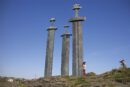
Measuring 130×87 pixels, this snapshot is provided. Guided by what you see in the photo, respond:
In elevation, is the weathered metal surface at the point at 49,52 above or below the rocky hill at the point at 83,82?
above

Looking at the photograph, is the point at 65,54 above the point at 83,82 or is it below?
above

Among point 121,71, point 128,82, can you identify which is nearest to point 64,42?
point 121,71

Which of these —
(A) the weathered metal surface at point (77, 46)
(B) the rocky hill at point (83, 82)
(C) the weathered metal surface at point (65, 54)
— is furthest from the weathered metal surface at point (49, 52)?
(B) the rocky hill at point (83, 82)

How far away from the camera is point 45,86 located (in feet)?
47.4

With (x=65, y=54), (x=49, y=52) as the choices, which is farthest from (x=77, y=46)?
(x=49, y=52)

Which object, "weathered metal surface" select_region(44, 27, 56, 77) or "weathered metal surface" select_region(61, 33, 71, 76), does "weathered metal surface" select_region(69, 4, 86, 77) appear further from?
"weathered metal surface" select_region(44, 27, 56, 77)

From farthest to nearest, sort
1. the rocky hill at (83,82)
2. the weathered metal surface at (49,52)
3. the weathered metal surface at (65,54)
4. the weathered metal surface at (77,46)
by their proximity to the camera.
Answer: the weathered metal surface at (49,52), the weathered metal surface at (65,54), the weathered metal surface at (77,46), the rocky hill at (83,82)

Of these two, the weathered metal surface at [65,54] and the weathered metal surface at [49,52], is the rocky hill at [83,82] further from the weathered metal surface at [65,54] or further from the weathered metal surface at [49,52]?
the weathered metal surface at [49,52]

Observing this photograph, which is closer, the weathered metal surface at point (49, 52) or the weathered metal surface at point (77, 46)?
the weathered metal surface at point (77, 46)

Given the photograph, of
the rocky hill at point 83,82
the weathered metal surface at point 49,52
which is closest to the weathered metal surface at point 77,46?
the weathered metal surface at point 49,52

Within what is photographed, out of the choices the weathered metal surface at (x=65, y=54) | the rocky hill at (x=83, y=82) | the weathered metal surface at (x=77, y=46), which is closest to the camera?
the rocky hill at (x=83, y=82)

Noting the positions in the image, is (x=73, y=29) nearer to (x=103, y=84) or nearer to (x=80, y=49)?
(x=80, y=49)

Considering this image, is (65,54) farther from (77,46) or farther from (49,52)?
(77,46)

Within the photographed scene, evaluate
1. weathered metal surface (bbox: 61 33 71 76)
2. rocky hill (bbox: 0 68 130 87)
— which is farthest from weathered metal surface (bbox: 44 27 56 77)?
rocky hill (bbox: 0 68 130 87)
